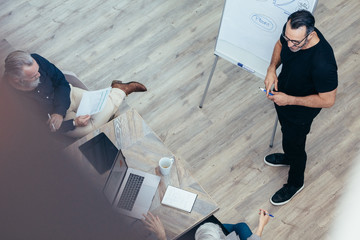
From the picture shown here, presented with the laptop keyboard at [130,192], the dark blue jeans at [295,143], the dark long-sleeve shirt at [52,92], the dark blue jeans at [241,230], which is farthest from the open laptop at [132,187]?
the dark blue jeans at [295,143]

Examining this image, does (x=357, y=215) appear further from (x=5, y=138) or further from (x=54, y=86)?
(x=5, y=138)

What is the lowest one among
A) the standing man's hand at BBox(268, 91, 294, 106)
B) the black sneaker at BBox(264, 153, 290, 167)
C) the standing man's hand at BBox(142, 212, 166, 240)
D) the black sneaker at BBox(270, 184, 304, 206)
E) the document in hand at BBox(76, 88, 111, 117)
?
the black sneaker at BBox(270, 184, 304, 206)

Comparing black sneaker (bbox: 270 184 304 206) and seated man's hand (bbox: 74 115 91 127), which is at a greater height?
seated man's hand (bbox: 74 115 91 127)

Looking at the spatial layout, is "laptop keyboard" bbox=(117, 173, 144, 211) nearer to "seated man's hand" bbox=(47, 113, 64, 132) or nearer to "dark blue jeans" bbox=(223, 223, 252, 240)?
"dark blue jeans" bbox=(223, 223, 252, 240)

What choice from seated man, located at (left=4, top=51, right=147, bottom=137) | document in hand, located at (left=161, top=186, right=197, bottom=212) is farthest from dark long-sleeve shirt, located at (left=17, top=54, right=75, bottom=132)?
document in hand, located at (left=161, top=186, right=197, bottom=212)

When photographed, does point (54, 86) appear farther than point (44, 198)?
Yes

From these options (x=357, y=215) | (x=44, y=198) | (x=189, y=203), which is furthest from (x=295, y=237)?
(x=44, y=198)

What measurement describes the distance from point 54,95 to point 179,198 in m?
1.23

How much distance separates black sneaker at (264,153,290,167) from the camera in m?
3.23

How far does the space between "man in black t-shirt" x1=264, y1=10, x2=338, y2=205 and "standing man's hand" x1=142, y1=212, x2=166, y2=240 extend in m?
0.98

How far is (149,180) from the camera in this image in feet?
7.92

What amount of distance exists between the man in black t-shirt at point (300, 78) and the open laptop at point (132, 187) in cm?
90

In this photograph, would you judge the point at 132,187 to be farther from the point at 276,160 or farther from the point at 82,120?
the point at 276,160

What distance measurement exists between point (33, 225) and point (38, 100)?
2.71m
